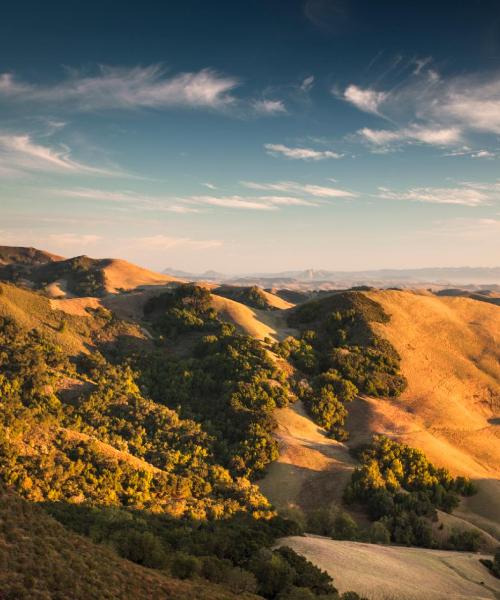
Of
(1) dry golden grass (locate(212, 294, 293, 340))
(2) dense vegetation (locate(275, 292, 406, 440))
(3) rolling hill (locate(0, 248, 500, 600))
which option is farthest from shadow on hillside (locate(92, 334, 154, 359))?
(2) dense vegetation (locate(275, 292, 406, 440))

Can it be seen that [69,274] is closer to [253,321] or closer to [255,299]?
[255,299]

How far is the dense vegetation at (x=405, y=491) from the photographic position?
25.6 m

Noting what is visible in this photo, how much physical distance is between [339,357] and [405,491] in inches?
707

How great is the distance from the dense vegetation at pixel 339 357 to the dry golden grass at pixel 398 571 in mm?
16770

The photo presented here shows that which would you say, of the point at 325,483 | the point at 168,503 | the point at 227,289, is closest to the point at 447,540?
the point at 325,483

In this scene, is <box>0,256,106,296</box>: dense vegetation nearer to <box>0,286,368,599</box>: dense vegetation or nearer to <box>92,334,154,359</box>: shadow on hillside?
<box>92,334,154,359</box>: shadow on hillside

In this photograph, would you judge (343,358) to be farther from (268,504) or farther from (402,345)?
(268,504)

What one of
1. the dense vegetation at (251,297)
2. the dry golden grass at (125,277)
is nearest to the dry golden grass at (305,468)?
the dense vegetation at (251,297)

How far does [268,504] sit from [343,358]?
893 inches

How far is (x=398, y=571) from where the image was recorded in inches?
720

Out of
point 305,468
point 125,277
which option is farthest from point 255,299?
point 305,468

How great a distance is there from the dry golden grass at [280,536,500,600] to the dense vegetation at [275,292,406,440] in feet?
55.0

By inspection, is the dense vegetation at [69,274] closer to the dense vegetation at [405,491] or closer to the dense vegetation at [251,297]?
the dense vegetation at [251,297]

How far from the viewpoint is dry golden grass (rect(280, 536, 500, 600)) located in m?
16.6
